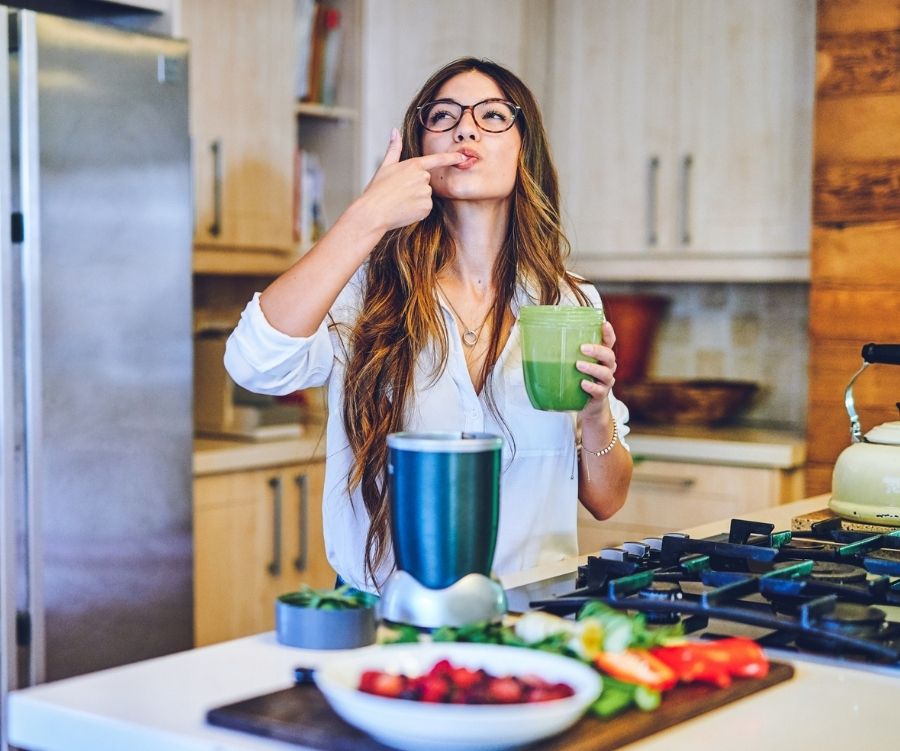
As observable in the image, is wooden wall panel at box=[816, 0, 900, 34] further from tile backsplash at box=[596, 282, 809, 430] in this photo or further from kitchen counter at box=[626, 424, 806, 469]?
kitchen counter at box=[626, 424, 806, 469]

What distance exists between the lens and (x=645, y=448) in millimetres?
3461

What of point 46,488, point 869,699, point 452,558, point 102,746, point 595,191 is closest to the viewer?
point 102,746

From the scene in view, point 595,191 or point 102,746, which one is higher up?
point 595,191

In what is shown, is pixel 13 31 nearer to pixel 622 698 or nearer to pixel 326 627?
pixel 326 627

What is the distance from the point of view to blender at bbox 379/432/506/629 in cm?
113

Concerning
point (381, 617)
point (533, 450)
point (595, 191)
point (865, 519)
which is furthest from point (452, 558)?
point (595, 191)

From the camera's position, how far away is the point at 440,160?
1.70 meters

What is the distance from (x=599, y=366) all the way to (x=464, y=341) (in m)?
0.47

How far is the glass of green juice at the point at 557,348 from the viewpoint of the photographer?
4.67ft

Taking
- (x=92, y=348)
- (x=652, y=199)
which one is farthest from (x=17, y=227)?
(x=652, y=199)

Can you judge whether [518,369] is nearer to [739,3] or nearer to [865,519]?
[865,519]

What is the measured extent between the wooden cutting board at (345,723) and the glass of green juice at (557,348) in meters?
0.51

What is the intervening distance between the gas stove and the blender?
14 cm

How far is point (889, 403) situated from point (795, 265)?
0.56 m
